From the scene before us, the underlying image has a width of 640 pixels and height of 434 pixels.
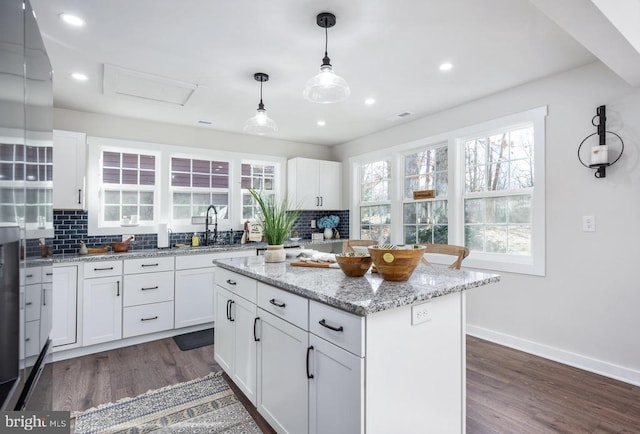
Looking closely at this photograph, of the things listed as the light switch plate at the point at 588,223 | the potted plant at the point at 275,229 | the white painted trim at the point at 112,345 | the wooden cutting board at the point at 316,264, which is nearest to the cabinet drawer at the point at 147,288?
the white painted trim at the point at 112,345

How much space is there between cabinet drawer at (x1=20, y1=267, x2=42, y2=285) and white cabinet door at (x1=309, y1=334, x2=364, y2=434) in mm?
1044

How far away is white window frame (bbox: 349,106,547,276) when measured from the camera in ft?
9.88

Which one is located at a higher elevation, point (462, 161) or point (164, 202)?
point (462, 161)

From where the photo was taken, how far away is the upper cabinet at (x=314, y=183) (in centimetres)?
510

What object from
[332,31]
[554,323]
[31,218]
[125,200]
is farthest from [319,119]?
[31,218]

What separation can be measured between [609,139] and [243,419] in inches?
132

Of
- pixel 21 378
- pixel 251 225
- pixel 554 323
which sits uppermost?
pixel 251 225

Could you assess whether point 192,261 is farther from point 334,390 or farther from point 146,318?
point 334,390

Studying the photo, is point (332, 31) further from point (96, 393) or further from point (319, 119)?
point (96, 393)

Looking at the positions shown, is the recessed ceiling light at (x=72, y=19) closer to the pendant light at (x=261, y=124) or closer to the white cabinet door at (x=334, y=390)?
the pendant light at (x=261, y=124)

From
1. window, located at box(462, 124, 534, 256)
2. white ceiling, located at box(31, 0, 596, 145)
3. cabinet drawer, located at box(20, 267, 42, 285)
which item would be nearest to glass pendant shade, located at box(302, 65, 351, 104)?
white ceiling, located at box(31, 0, 596, 145)

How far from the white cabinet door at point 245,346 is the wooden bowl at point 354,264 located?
2.14 ft

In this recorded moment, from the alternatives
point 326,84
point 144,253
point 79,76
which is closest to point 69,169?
point 79,76

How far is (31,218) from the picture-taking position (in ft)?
2.94
